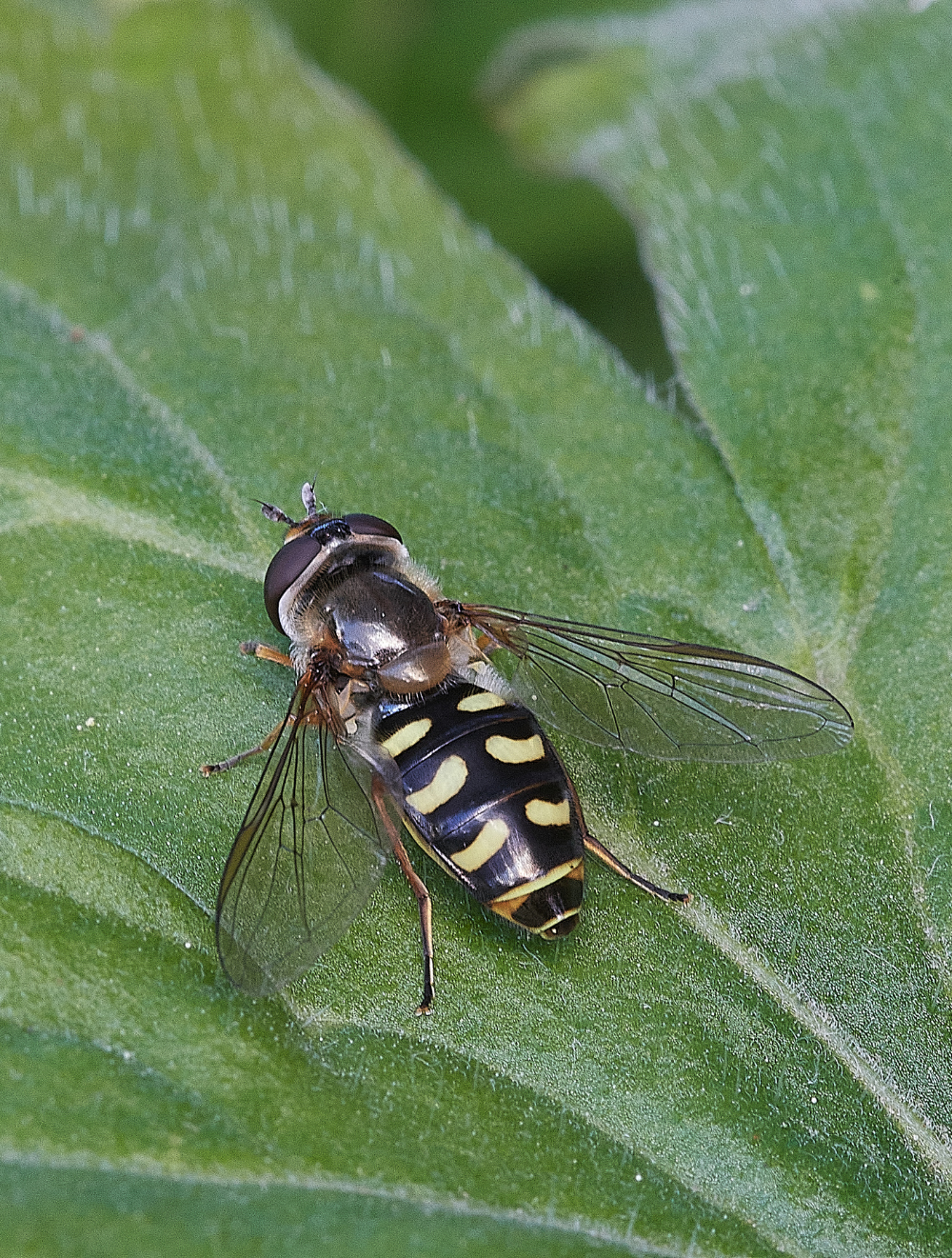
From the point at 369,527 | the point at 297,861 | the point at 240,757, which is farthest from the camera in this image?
the point at 369,527

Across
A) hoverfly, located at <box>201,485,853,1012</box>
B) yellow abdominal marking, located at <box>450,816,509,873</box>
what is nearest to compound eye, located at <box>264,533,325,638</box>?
hoverfly, located at <box>201,485,853,1012</box>

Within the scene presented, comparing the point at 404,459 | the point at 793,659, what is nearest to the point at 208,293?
A: the point at 404,459

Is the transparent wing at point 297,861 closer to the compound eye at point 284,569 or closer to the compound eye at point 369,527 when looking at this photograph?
the compound eye at point 284,569

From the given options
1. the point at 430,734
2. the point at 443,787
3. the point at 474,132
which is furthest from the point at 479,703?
the point at 474,132

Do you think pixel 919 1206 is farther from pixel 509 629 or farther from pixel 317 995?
pixel 509 629

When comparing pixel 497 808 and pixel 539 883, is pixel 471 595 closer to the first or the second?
pixel 497 808
